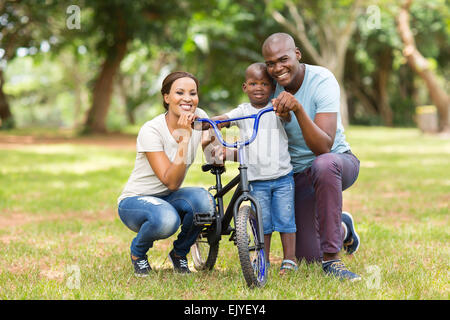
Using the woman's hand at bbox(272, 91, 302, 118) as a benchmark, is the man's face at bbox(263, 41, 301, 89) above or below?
above

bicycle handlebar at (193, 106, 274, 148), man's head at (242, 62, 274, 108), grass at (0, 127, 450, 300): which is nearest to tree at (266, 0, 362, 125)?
grass at (0, 127, 450, 300)

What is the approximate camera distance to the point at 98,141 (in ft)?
60.9

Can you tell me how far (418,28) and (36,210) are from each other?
26196 millimetres

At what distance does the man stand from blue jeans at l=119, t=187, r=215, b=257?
739 millimetres

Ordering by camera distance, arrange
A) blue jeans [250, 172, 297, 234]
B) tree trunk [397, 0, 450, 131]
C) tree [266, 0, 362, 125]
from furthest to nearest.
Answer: tree [266, 0, 362, 125]
tree trunk [397, 0, 450, 131]
blue jeans [250, 172, 297, 234]

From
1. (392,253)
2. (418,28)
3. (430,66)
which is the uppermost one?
(418,28)

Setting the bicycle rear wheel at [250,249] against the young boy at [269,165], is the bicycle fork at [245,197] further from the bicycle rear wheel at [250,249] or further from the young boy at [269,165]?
the young boy at [269,165]

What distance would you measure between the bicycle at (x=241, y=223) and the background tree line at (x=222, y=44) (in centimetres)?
604

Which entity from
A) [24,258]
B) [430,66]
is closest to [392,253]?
[24,258]

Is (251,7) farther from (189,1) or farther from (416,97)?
(416,97)

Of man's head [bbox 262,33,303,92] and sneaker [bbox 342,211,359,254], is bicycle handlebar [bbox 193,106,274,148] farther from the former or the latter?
sneaker [bbox 342,211,359,254]

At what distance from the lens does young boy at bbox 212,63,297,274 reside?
12.5 ft

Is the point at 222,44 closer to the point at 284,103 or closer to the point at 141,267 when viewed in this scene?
the point at 141,267
